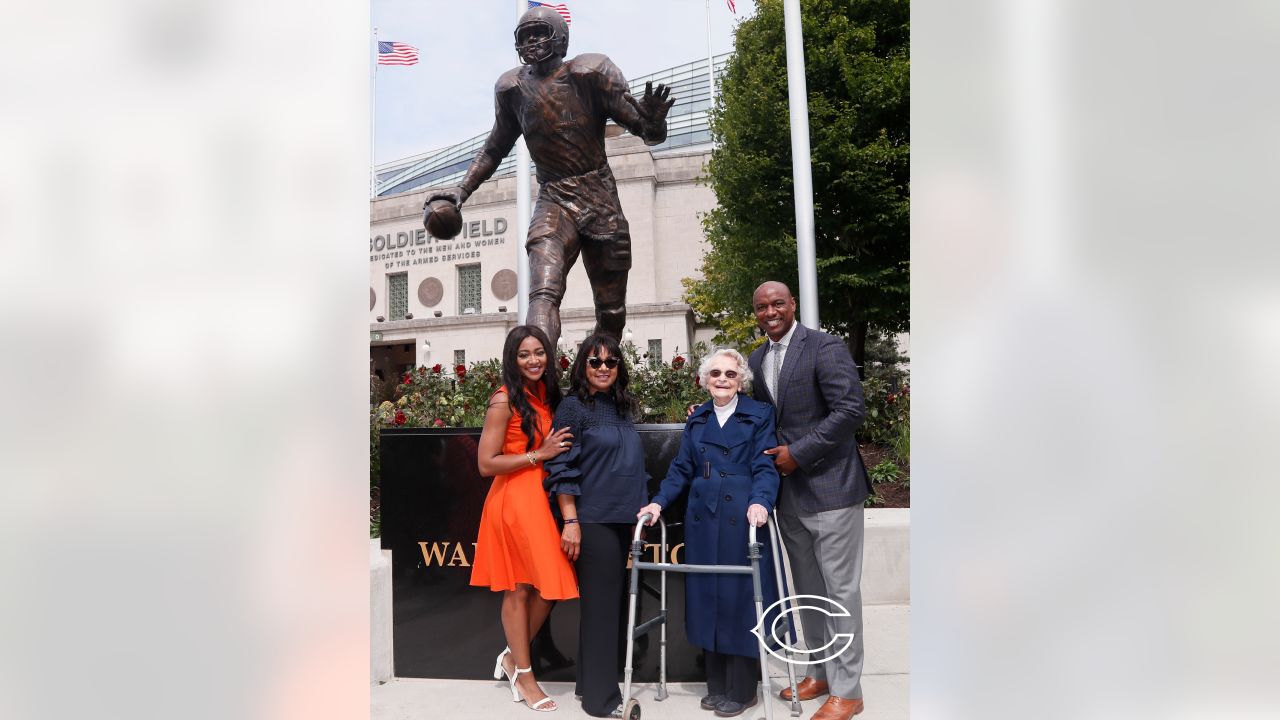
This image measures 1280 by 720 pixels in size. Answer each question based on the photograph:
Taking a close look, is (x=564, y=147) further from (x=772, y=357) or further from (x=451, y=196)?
(x=772, y=357)

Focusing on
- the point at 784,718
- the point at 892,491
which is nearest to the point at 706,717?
the point at 784,718

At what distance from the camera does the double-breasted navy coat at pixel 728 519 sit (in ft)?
13.1

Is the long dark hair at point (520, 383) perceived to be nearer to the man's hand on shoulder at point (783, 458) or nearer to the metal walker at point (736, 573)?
the metal walker at point (736, 573)

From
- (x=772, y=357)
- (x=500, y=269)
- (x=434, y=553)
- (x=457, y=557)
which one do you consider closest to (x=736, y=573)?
(x=772, y=357)

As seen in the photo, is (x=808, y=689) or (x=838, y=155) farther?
(x=838, y=155)

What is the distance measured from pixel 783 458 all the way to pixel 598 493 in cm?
101

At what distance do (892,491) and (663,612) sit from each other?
4858 mm

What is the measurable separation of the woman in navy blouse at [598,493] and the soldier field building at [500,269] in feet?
70.3

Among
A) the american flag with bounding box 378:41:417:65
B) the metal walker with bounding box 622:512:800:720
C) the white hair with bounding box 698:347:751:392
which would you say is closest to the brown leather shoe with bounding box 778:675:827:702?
the metal walker with bounding box 622:512:800:720

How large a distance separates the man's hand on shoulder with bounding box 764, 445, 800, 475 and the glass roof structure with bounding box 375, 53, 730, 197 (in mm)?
31756

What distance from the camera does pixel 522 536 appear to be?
4.26 meters

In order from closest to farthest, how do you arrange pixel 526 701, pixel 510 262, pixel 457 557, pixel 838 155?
1. pixel 526 701
2. pixel 457 557
3. pixel 838 155
4. pixel 510 262
